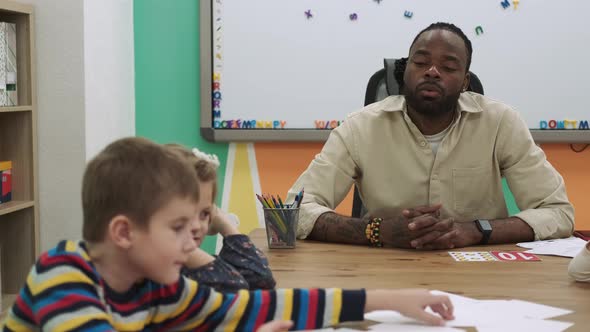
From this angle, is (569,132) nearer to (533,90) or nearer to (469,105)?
(533,90)

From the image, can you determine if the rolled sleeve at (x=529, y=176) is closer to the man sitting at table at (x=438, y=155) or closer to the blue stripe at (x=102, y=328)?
the man sitting at table at (x=438, y=155)

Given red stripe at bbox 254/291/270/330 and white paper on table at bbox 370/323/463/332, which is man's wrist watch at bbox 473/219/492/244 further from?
red stripe at bbox 254/291/270/330

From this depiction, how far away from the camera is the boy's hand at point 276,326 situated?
1081 mm

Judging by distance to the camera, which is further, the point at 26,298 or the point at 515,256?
the point at 515,256

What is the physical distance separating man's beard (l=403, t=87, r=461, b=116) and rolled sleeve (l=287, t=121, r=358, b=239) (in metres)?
0.23

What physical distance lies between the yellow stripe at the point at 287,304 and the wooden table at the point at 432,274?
32 cm

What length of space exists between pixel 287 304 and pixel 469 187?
1321mm

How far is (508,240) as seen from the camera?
6.75 ft

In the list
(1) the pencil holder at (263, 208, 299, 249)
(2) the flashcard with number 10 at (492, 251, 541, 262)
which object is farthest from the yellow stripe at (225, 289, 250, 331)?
(2) the flashcard with number 10 at (492, 251, 541, 262)

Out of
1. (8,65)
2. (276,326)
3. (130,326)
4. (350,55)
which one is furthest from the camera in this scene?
(350,55)

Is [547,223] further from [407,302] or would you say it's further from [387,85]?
[407,302]

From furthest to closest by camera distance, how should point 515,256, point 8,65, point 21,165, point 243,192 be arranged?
point 243,192 → point 21,165 → point 8,65 → point 515,256

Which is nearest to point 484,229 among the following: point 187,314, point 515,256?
point 515,256

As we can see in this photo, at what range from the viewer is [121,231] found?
94 centimetres
